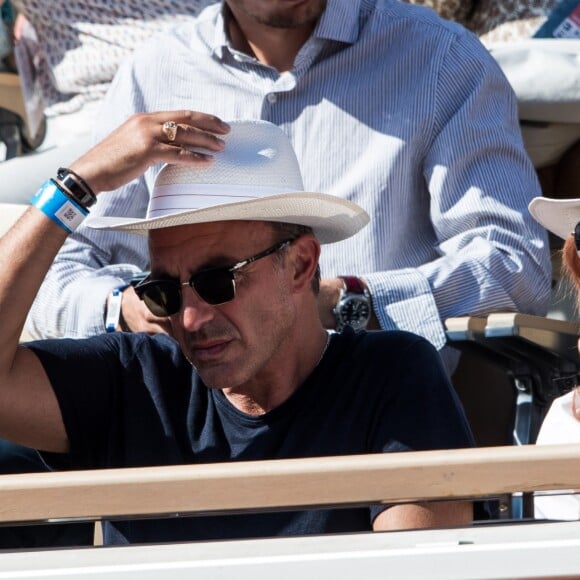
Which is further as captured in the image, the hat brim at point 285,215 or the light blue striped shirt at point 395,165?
the light blue striped shirt at point 395,165

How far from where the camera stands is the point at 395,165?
322 cm

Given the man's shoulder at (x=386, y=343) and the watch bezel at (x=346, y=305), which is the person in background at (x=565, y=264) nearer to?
the man's shoulder at (x=386, y=343)

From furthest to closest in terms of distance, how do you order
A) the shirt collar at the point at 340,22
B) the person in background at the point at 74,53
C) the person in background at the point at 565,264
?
the person in background at the point at 74,53 < the shirt collar at the point at 340,22 < the person in background at the point at 565,264

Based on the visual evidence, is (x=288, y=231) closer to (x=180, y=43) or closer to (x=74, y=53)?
(x=180, y=43)

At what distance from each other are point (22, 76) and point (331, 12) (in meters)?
1.62

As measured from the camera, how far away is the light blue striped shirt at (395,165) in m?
3.13

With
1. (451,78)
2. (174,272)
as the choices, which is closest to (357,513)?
(174,272)

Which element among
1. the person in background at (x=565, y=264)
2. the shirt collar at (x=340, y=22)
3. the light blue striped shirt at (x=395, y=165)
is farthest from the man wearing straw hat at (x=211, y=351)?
the shirt collar at (x=340, y=22)

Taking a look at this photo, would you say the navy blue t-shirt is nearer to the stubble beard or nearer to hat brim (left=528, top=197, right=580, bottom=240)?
hat brim (left=528, top=197, right=580, bottom=240)

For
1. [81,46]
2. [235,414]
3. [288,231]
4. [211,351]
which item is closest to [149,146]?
[288,231]

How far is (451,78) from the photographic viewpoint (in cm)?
328

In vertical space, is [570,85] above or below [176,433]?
above

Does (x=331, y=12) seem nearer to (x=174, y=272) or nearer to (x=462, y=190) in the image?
(x=462, y=190)

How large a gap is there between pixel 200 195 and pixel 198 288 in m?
0.19
